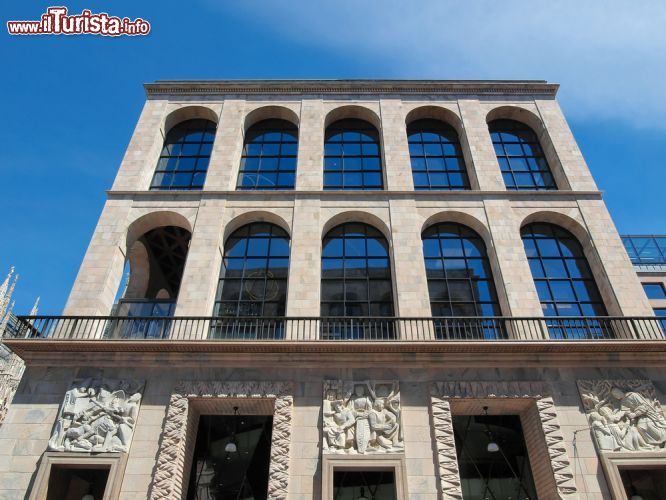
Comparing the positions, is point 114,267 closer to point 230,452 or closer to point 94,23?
point 230,452

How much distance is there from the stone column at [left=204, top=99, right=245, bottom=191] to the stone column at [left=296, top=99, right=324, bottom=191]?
253 centimetres

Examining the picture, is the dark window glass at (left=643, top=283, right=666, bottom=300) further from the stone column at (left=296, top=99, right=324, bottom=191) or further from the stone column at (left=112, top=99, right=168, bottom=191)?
the stone column at (left=112, top=99, right=168, bottom=191)

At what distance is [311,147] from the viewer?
19.9 m

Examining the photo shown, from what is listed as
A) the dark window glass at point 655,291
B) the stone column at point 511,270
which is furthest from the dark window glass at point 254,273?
the dark window glass at point 655,291

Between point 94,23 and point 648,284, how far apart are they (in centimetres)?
4118

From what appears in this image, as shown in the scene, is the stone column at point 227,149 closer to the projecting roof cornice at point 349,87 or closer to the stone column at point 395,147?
the projecting roof cornice at point 349,87

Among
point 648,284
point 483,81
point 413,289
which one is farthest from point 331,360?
point 648,284

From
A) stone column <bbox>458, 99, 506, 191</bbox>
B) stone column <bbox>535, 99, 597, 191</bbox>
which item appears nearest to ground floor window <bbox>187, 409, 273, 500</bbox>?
stone column <bbox>458, 99, 506, 191</bbox>

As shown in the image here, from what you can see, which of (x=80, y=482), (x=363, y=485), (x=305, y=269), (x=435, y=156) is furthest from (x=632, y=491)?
(x=80, y=482)

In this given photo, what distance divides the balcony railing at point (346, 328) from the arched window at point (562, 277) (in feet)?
0.38

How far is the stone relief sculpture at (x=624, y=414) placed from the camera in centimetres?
1248

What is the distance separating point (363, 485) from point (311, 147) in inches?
495

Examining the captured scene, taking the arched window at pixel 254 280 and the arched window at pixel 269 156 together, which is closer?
the arched window at pixel 254 280

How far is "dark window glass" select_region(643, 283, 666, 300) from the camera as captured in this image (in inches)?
1496
